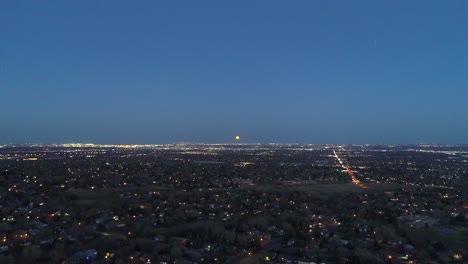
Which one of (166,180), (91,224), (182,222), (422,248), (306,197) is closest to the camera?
(422,248)

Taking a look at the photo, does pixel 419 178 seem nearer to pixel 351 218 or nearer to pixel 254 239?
pixel 351 218

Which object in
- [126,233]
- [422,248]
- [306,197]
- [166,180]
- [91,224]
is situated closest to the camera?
[422,248]

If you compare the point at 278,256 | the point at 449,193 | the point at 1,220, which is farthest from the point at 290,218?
the point at 449,193

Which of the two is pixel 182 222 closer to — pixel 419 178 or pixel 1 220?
pixel 1 220

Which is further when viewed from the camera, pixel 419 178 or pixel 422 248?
pixel 419 178

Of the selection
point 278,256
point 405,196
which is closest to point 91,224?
point 278,256

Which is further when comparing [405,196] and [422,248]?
[405,196]

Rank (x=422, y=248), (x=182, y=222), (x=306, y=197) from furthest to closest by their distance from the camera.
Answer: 1. (x=306, y=197)
2. (x=182, y=222)
3. (x=422, y=248)

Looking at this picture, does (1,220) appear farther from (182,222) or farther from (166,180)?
Answer: (166,180)

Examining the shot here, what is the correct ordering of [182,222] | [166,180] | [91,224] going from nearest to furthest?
[91,224], [182,222], [166,180]
